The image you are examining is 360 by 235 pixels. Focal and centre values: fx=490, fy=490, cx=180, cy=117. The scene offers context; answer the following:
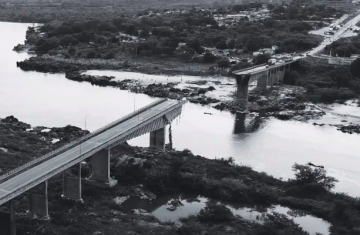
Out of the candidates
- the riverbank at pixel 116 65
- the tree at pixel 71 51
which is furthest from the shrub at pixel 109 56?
the tree at pixel 71 51

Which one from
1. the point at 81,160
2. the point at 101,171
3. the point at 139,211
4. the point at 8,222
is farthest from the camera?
the point at 101,171

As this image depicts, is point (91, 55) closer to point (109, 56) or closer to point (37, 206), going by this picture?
point (109, 56)

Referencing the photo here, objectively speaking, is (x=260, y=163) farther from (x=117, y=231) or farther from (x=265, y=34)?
(x=265, y=34)

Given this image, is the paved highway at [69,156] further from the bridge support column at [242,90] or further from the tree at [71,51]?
the tree at [71,51]

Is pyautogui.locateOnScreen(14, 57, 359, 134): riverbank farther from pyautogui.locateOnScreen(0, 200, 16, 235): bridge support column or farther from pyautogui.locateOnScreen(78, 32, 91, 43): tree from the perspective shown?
pyautogui.locateOnScreen(0, 200, 16, 235): bridge support column

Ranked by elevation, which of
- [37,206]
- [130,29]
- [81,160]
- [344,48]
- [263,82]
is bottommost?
[37,206]

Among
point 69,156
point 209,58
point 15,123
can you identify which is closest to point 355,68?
point 209,58
